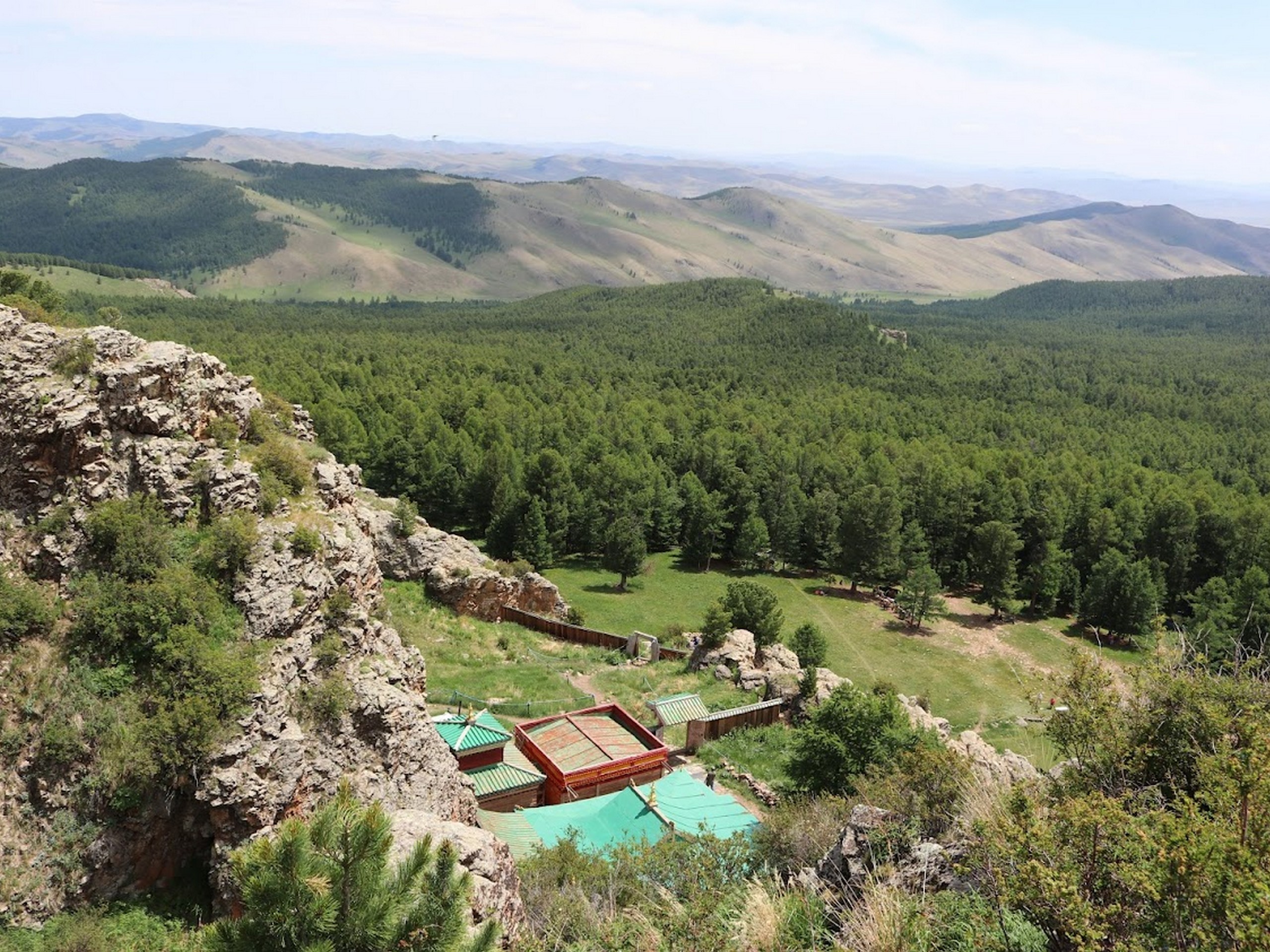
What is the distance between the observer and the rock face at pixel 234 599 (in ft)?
55.7

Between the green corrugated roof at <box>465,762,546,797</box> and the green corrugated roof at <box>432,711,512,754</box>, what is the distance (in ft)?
2.70

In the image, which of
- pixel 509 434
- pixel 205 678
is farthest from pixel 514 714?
pixel 509 434

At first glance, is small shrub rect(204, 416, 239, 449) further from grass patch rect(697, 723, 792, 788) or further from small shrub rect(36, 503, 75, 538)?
grass patch rect(697, 723, 792, 788)

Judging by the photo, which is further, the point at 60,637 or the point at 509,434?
the point at 509,434

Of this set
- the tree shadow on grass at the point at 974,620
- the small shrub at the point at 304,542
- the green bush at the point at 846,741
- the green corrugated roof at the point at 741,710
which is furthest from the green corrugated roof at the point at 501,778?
the tree shadow on grass at the point at 974,620

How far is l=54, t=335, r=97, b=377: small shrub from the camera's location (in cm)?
2209

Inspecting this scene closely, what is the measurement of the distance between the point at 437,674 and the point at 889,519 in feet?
138

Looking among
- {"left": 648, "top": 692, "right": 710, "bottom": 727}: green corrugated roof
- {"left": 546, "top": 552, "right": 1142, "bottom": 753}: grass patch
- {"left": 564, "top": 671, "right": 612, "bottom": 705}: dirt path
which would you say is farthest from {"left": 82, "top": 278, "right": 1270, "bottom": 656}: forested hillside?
{"left": 648, "top": 692, "right": 710, "bottom": 727}: green corrugated roof

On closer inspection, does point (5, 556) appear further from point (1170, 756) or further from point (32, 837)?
point (1170, 756)

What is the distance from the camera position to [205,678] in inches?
703

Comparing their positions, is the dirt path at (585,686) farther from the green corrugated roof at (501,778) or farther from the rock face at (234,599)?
the rock face at (234,599)

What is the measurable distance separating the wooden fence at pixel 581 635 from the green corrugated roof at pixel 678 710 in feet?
32.0

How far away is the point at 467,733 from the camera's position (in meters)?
26.3

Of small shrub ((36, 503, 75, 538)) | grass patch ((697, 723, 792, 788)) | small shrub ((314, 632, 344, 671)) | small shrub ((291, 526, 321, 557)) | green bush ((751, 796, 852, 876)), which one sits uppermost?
small shrub ((36, 503, 75, 538))
